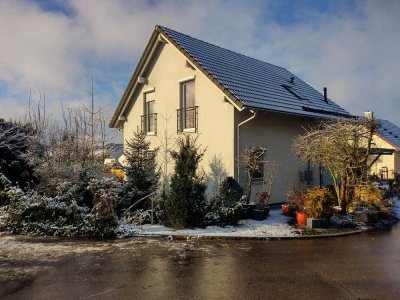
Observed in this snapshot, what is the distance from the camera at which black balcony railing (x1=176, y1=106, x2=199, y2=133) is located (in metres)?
14.3

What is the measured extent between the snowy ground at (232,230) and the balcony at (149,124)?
7.26 metres

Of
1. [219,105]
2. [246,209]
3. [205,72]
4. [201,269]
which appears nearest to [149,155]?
[219,105]

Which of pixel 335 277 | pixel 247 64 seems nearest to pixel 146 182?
pixel 335 277

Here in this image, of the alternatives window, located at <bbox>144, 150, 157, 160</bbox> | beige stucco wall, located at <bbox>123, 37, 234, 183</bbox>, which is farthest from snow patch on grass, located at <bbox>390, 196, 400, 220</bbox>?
window, located at <bbox>144, 150, 157, 160</bbox>

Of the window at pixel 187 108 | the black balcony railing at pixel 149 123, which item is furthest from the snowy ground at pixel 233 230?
the black balcony railing at pixel 149 123

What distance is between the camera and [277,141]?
1402 cm

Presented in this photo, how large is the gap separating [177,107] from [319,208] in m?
7.77

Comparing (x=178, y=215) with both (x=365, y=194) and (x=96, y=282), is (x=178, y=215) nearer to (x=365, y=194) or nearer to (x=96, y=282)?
(x=96, y=282)

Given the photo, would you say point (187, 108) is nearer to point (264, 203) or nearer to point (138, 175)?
point (138, 175)

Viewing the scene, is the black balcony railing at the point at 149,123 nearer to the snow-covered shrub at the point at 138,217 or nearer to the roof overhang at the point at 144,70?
the roof overhang at the point at 144,70

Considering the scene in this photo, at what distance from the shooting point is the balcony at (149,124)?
16609mm

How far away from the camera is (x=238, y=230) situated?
9.44m

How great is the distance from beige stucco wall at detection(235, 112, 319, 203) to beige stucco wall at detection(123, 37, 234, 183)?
61cm

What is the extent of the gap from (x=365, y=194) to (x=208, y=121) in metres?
6.04
